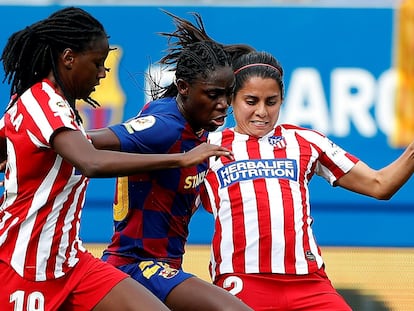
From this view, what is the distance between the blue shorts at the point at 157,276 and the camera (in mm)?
4156

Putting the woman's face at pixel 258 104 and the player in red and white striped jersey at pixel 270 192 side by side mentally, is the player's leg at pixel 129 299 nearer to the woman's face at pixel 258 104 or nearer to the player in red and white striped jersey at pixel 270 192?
the player in red and white striped jersey at pixel 270 192

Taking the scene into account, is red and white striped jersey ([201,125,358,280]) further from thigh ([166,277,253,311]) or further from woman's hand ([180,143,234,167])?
woman's hand ([180,143,234,167])

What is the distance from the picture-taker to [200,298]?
13.3 feet

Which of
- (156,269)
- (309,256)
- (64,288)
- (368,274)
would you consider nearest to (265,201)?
(309,256)

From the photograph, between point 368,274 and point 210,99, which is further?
point 368,274

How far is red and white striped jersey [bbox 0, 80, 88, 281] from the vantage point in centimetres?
377

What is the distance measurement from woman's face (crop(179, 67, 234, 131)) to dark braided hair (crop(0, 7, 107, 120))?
49 cm

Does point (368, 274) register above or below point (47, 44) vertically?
below

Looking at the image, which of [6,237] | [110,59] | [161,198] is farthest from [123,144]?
[110,59]

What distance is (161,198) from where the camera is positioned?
13.9 ft

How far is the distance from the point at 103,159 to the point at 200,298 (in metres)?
0.73

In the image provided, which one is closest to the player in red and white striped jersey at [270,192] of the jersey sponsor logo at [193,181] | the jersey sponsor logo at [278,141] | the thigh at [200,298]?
the jersey sponsor logo at [278,141]

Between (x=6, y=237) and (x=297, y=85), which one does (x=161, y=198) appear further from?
(x=297, y=85)

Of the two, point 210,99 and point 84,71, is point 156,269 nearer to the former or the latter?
point 210,99
